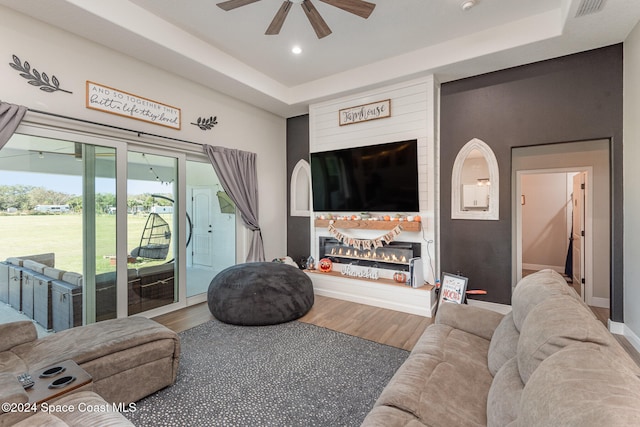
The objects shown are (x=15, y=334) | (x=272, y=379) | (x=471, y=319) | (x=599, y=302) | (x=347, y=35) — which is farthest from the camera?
(x=599, y=302)

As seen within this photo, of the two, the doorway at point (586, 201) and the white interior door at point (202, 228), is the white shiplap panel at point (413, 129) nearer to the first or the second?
the doorway at point (586, 201)

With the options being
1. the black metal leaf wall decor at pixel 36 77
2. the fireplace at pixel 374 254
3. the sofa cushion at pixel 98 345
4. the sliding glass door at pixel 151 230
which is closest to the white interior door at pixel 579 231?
the fireplace at pixel 374 254

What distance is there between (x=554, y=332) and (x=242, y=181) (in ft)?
13.6

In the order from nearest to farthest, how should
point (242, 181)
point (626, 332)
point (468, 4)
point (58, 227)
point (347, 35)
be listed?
point (468, 4) → point (58, 227) → point (626, 332) → point (347, 35) → point (242, 181)

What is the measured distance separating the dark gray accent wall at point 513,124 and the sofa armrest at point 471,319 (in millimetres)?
1753

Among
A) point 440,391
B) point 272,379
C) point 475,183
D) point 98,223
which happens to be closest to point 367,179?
point 475,183

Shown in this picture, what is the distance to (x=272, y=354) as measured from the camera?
269cm

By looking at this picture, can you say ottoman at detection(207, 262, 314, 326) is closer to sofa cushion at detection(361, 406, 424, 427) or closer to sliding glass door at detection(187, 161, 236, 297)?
sliding glass door at detection(187, 161, 236, 297)

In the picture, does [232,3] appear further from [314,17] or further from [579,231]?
[579,231]

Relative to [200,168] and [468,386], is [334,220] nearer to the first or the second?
[200,168]

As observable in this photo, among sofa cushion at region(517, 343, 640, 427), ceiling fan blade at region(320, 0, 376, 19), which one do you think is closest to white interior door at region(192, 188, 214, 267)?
ceiling fan blade at region(320, 0, 376, 19)

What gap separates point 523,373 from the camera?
121 centimetres

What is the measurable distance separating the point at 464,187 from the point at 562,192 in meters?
3.62

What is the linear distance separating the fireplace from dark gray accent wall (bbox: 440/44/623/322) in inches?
18.3
